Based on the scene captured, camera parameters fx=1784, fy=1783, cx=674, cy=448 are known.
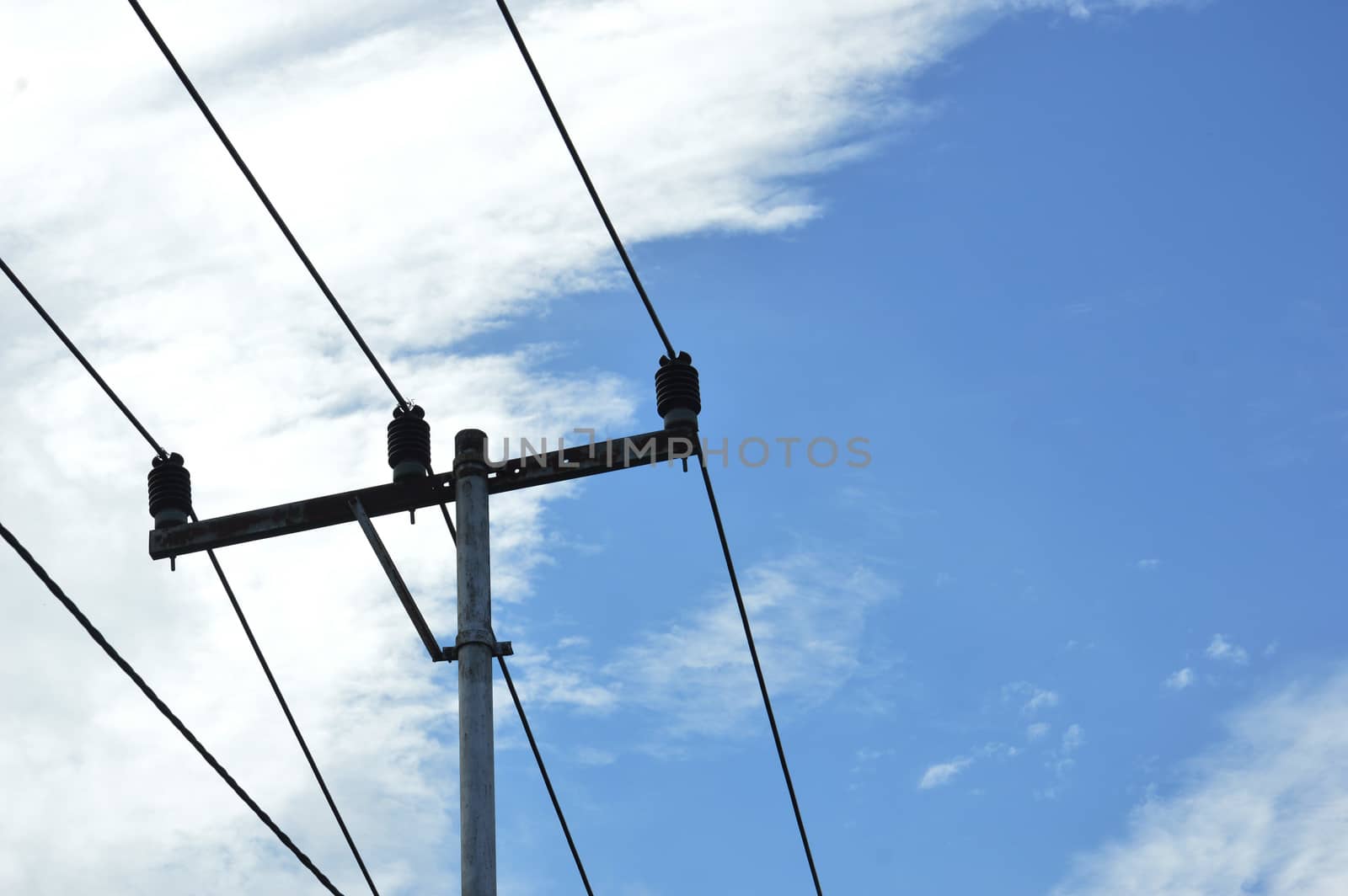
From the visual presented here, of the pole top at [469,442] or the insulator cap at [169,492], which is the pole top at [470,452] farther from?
the insulator cap at [169,492]

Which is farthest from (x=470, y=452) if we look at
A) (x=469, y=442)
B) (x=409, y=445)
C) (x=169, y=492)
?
(x=169, y=492)

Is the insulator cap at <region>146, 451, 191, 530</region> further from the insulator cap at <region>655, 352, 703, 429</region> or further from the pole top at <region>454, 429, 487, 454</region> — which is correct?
the insulator cap at <region>655, 352, 703, 429</region>

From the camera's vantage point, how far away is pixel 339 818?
1184 cm

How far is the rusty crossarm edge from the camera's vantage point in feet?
33.2

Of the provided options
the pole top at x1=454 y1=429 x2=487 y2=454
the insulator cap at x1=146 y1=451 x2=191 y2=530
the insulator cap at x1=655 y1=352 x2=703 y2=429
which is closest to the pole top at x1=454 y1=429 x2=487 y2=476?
the pole top at x1=454 y1=429 x2=487 y2=454

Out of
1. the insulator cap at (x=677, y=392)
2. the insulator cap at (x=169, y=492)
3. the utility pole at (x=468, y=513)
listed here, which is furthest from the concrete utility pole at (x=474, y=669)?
the insulator cap at (x=169, y=492)

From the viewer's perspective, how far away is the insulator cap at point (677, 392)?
34.0 feet

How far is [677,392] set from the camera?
1043 cm

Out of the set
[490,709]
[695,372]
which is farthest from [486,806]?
[695,372]

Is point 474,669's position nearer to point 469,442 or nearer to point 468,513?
point 468,513


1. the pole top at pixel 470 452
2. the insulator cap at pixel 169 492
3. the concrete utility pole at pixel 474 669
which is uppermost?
the insulator cap at pixel 169 492

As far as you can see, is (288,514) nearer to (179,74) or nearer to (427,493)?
(427,493)

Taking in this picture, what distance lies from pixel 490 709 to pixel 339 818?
2.89 metres

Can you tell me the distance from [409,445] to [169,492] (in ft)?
5.61
